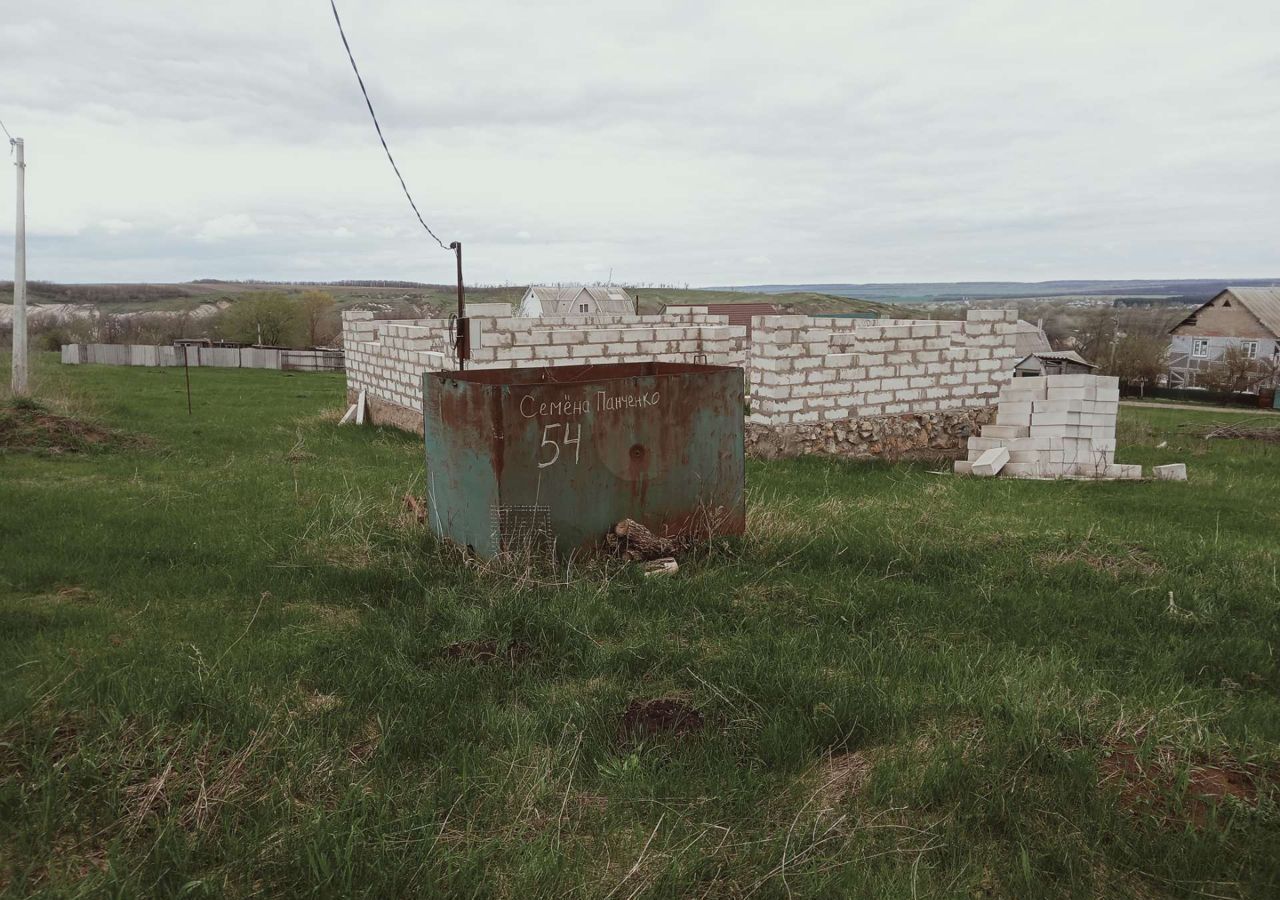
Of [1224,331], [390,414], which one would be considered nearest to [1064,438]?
[390,414]

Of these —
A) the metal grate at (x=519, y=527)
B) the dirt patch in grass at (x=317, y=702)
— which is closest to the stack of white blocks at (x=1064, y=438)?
the metal grate at (x=519, y=527)

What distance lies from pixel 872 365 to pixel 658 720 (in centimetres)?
927

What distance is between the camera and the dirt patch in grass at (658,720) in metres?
3.33

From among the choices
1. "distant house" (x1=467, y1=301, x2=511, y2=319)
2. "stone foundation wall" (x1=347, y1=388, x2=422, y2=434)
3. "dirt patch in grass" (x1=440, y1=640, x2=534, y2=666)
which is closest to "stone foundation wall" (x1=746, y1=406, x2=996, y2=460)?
"distant house" (x1=467, y1=301, x2=511, y2=319)

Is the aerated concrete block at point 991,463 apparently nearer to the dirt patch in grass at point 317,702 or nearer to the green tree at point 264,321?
the dirt patch in grass at point 317,702

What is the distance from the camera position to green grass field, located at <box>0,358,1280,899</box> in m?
2.56

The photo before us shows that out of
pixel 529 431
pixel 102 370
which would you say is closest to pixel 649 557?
pixel 529 431

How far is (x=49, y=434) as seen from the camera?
36.0 feet

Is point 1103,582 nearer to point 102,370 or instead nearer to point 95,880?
point 95,880

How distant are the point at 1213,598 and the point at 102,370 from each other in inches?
1352

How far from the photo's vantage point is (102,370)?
102ft

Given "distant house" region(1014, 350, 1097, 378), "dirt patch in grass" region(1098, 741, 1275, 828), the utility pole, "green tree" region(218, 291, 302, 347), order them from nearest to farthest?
"dirt patch in grass" region(1098, 741, 1275, 828) < the utility pole < "distant house" region(1014, 350, 1097, 378) < "green tree" region(218, 291, 302, 347)

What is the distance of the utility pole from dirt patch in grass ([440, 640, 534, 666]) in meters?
16.2

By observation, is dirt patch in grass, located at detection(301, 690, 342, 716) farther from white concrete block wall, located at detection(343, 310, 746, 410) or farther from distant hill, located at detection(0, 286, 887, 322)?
distant hill, located at detection(0, 286, 887, 322)
